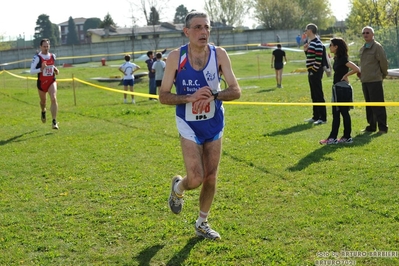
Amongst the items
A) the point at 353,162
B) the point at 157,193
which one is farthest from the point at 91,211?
the point at 353,162

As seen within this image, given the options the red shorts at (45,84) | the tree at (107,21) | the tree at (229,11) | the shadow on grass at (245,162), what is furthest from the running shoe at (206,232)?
the tree at (107,21)

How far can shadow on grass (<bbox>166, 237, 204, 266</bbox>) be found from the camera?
5480mm

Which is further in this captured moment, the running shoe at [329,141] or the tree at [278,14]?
the tree at [278,14]

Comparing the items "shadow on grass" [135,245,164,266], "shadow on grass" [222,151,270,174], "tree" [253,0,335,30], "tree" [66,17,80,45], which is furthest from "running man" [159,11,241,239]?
"tree" [66,17,80,45]

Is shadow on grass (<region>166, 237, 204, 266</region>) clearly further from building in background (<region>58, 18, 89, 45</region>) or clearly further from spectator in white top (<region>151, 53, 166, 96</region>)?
building in background (<region>58, 18, 89, 45</region>)

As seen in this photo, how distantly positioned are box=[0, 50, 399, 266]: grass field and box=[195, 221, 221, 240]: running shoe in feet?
0.29

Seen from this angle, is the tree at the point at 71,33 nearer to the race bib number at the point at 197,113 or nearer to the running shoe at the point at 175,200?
the running shoe at the point at 175,200

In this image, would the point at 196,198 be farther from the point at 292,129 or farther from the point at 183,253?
the point at 292,129

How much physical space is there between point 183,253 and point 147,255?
1.14 feet

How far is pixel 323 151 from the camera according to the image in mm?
10312

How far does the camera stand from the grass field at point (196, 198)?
5.72m

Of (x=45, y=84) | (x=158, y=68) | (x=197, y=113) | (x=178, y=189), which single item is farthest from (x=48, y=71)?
(x=197, y=113)

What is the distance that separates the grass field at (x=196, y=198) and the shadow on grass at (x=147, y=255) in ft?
0.06

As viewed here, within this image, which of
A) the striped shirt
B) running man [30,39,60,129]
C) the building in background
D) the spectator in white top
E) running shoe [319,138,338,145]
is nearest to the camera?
running shoe [319,138,338,145]
